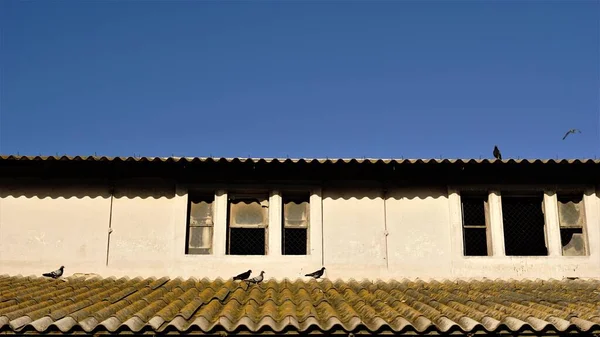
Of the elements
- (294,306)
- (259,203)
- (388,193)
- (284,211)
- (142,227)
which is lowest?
(294,306)

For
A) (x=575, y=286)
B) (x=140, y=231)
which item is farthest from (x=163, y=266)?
(x=575, y=286)

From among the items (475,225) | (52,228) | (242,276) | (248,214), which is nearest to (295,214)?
(248,214)

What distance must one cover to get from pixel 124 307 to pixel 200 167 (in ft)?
11.6

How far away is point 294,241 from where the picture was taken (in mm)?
11477

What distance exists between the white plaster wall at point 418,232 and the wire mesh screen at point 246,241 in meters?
2.40

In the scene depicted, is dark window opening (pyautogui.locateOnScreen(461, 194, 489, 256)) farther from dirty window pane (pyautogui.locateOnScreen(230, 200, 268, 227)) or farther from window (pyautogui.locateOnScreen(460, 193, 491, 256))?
dirty window pane (pyautogui.locateOnScreen(230, 200, 268, 227))

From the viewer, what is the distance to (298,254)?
1136 centimetres

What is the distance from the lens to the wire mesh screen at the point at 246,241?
37.4ft

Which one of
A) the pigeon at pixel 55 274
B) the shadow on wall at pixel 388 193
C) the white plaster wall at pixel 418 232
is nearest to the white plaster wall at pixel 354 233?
the shadow on wall at pixel 388 193

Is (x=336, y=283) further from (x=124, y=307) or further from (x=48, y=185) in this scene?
(x=48, y=185)

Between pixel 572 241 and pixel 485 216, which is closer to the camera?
pixel 572 241

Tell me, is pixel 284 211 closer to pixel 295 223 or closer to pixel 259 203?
pixel 295 223

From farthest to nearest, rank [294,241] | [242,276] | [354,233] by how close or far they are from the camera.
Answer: [294,241] < [354,233] < [242,276]

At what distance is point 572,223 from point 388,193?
3509 millimetres
